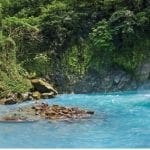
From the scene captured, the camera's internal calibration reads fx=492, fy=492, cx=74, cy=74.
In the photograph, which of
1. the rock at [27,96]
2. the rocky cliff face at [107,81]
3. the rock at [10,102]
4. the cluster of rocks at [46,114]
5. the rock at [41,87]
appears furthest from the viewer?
the rocky cliff face at [107,81]

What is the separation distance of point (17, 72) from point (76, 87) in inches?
139

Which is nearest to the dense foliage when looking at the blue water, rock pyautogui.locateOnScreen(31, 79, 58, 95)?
rock pyautogui.locateOnScreen(31, 79, 58, 95)

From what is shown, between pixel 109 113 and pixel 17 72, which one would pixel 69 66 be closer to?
pixel 17 72

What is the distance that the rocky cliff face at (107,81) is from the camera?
2497 cm

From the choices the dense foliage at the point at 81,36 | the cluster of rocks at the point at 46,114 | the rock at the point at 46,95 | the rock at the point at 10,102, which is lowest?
the rock at the point at 46,95

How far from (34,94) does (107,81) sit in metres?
4.99

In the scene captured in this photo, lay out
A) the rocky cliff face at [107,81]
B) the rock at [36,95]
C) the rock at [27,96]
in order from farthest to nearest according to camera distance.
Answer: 1. the rocky cliff face at [107,81]
2. the rock at [36,95]
3. the rock at [27,96]

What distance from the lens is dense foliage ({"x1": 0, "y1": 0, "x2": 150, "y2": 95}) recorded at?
83.0ft

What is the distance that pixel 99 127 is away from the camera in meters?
13.1

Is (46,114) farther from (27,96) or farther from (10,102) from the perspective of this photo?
(27,96)

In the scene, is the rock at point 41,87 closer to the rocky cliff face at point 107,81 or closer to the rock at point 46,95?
the rock at point 46,95

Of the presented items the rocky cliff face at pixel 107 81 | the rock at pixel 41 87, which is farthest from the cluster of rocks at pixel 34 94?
the rocky cliff face at pixel 107 81

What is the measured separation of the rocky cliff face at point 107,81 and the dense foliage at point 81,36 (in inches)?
13.1

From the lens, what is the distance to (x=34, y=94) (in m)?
21.5
